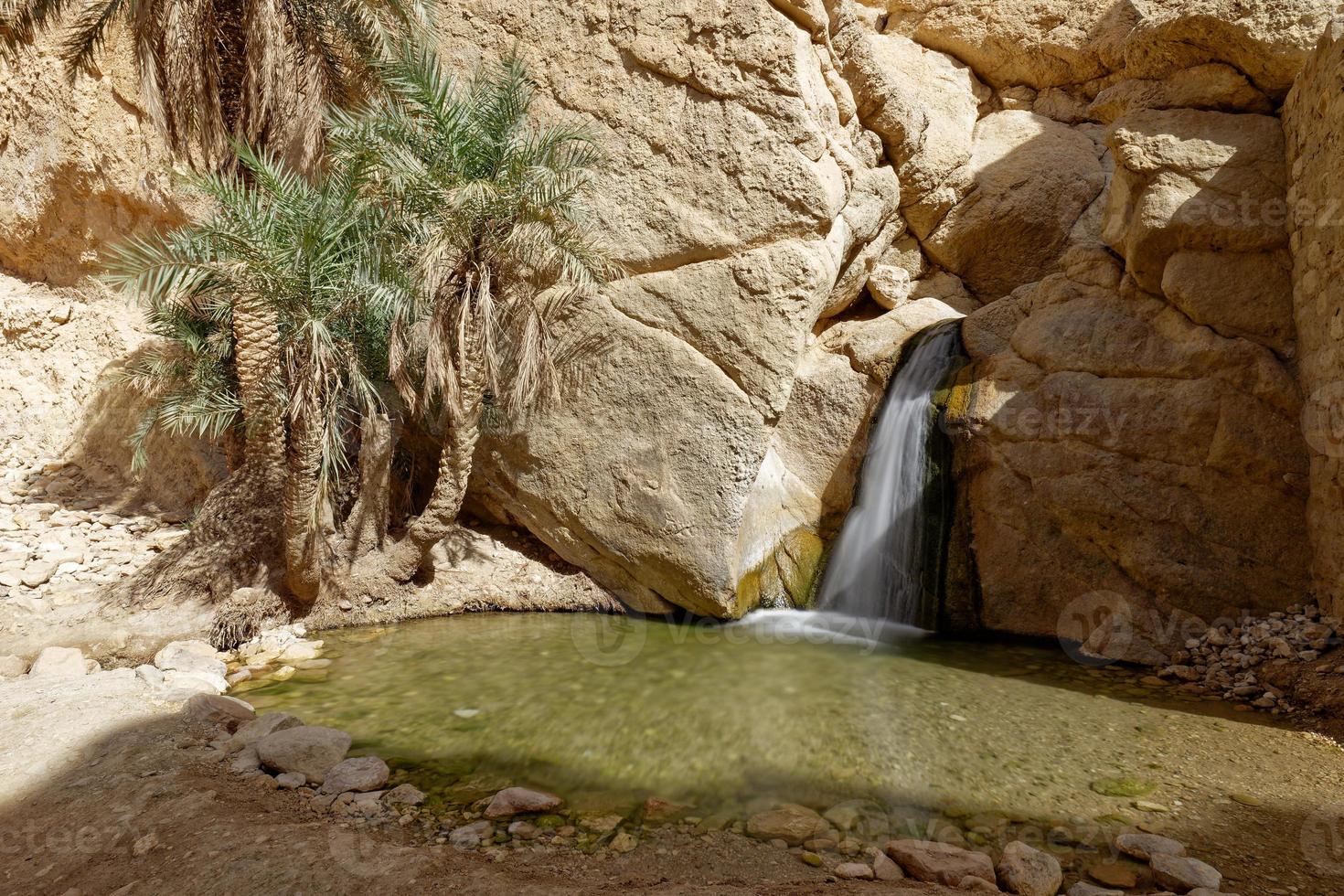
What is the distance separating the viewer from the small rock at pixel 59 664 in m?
5.59

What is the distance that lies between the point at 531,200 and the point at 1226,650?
24.1ft

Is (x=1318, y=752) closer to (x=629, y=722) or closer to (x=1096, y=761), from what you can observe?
(x=1096, y=761)

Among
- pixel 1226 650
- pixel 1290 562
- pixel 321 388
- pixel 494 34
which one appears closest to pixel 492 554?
pixel 321 388

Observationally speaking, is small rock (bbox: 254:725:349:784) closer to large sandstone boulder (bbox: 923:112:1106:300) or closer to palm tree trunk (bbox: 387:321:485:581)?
palm tree trunk (bbox: 387:321:485:581)

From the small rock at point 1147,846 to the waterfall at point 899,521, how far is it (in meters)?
4.05

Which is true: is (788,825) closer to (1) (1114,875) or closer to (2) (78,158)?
(1) (1114,875)

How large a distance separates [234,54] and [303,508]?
501 centimetres

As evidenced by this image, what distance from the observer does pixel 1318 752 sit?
4738 mm

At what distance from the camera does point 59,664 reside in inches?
225

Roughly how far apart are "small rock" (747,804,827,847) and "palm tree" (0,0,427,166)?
762 centimetres

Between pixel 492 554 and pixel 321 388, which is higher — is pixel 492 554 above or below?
below

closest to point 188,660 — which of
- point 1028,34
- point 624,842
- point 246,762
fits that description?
point 246,762

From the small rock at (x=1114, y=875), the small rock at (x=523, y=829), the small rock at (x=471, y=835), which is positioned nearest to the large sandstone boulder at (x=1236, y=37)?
the small rock at (x=1114, y=875)

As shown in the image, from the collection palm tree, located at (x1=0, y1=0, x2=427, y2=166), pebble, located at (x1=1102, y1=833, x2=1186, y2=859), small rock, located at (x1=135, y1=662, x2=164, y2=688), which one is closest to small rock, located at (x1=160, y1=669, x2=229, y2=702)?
small rock, located at (x1=135, y1=662, x2=164, y2=688)
